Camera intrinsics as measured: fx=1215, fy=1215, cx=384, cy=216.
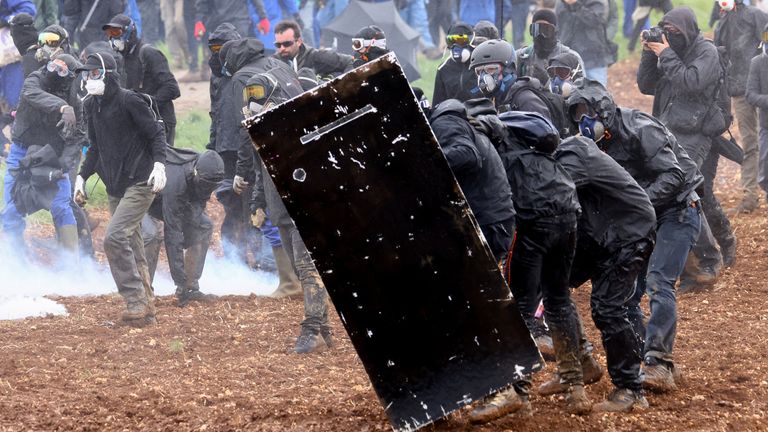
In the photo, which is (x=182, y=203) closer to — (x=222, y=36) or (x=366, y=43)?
(x=222, y=36)

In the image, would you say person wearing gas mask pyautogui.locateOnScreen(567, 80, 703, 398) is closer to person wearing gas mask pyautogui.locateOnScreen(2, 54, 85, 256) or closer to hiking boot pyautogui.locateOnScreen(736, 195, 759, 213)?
hiking boot pyautogui.locateOnScreen(736, 195, 759, 213)

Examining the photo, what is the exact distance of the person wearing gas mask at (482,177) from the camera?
20.6 feet

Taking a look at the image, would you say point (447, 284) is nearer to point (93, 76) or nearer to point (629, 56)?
point (93, 76)

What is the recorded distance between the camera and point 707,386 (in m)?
7.51

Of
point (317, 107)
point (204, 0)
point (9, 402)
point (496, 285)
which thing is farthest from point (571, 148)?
point (204, 0)

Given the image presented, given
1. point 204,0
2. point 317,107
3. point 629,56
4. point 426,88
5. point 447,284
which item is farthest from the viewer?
point 629,56

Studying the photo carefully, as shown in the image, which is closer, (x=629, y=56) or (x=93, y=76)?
(x=93, y=76)

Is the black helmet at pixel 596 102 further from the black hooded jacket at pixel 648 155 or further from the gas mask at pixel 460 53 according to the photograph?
the gas mask at pixel 460 53

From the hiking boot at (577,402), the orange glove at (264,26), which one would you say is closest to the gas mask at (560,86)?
the hiking boot at (577,402)

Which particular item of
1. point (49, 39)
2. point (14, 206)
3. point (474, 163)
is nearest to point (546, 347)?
point (474, 163)

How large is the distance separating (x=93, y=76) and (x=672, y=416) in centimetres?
585

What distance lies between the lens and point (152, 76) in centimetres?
1205

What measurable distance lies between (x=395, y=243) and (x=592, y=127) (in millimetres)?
2118

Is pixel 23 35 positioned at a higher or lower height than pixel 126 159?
higher
